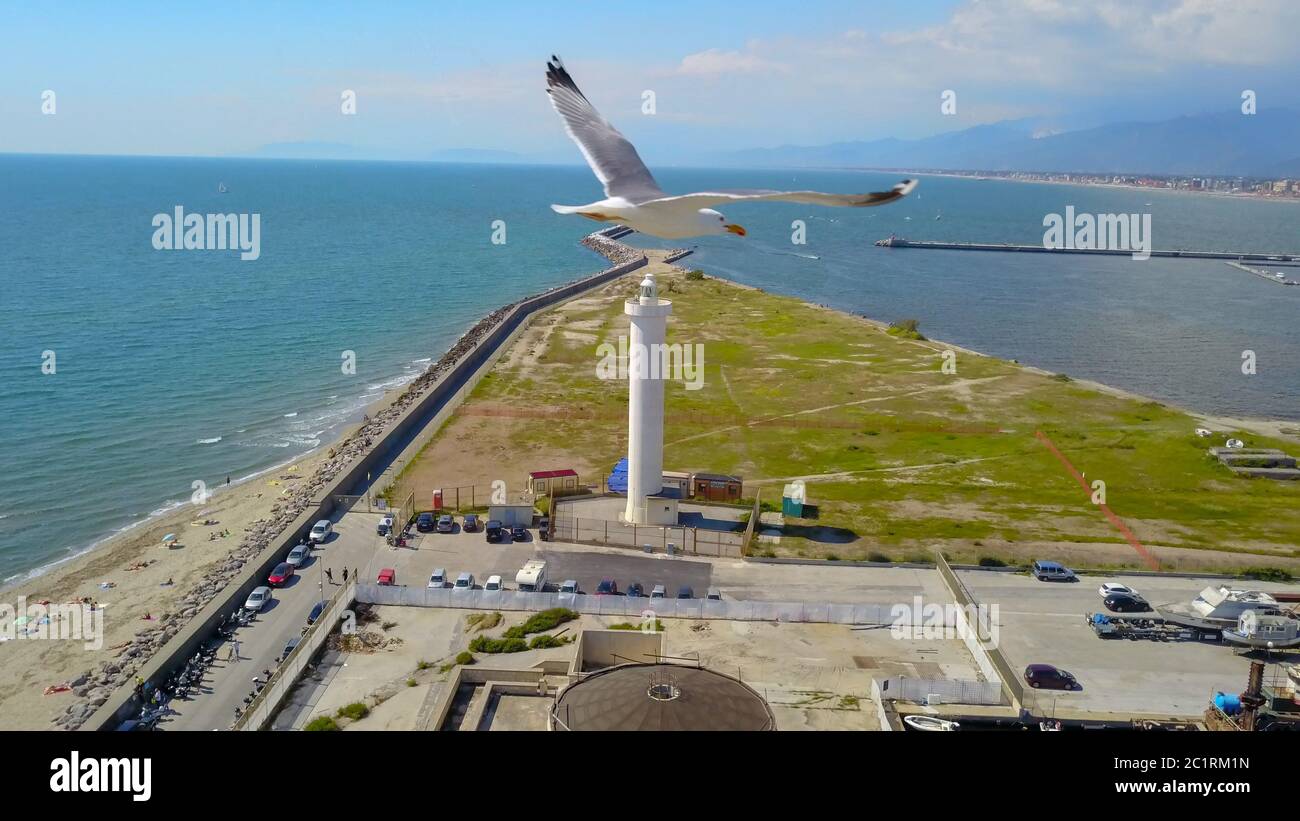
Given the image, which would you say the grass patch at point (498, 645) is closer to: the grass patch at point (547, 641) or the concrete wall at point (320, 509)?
the grass patch at point (547, 641)

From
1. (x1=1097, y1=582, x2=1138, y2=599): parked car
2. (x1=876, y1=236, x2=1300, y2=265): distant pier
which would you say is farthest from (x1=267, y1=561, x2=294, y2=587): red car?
(x1=876, y1=236, x2=1300, y2=265): distant pier

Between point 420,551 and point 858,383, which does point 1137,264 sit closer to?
point 858,383

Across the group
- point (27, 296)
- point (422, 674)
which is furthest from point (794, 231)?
point (422, 674)

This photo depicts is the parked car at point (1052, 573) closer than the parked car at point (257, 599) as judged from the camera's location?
No

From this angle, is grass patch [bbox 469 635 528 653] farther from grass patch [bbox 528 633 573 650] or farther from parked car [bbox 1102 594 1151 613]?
parked car [bbox 1102 594 1151 613]

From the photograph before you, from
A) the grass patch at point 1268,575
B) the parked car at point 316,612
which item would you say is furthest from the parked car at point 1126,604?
the parked car at point 316,612
